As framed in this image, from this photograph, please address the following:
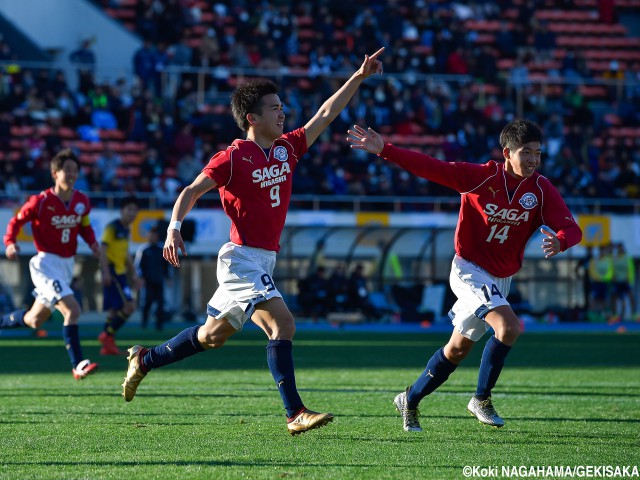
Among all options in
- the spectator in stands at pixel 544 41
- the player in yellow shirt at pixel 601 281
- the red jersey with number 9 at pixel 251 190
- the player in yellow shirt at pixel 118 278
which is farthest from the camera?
the spectator in stands at pixel 544 41

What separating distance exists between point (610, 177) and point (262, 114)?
25.1 m

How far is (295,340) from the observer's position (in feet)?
64.0

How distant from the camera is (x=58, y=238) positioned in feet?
40.2

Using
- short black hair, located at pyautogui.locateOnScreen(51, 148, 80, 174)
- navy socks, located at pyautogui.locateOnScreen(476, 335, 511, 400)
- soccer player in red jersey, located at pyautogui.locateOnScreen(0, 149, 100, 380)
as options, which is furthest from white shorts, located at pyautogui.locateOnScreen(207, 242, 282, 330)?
short black hair, located at pyautogui.locateOnScreen(51, 148, 80, 174)

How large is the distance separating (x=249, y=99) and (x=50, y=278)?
4.82 m

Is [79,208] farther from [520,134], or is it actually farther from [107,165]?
[107,165]

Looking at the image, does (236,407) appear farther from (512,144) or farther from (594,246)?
(594,246)

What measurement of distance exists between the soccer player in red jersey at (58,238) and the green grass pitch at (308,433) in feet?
2.19

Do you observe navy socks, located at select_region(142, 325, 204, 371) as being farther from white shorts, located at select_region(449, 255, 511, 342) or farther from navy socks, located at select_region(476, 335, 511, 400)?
navy socks, located at select_region(476, 335, 511, 400)

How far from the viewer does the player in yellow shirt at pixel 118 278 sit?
15.6m

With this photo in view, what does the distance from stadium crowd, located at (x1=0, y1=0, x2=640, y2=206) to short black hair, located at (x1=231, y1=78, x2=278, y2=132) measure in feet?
61.4

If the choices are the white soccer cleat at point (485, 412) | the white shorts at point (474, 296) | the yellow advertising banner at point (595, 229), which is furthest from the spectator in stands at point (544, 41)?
the white soccer cleat at point (485, 412)

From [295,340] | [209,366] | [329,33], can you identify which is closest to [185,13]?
[329,33]

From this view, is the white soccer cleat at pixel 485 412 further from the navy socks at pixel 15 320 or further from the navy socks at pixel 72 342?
the navy socks at pixel 15 320
